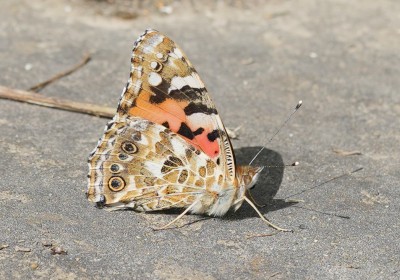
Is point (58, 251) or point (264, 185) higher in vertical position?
point (264, 185)

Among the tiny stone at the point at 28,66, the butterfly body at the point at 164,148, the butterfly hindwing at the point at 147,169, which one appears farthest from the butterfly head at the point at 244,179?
the tiny stone at the point at 28,66

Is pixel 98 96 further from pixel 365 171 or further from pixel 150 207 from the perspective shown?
pixel 365 171

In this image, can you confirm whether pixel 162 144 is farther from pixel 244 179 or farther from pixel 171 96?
pixel 244 179

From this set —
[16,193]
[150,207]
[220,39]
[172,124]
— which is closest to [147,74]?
[172,124]

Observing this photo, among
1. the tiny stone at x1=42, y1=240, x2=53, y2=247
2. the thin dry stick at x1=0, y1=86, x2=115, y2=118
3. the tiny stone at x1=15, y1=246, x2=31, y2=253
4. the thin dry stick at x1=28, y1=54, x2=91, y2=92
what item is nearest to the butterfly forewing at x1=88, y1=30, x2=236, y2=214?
the tiny stone at x1=42, y1=240, x2=53, y2=247

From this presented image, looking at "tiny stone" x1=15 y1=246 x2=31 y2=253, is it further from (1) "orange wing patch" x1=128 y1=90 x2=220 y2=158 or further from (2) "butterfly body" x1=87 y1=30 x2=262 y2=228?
(1) "orange wing patch" x1=128 y1=90 x2=220 y2=158

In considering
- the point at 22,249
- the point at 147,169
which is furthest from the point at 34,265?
the point at 147,169
